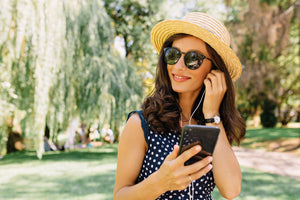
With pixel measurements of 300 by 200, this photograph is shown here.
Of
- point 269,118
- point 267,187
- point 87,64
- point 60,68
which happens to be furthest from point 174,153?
point 269,118

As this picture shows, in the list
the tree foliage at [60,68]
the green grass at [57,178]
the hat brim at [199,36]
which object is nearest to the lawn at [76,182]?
the green grass at [57,178]

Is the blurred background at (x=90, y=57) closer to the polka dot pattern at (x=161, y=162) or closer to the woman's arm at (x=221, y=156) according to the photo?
the woman's arm at (x=221, y=156)

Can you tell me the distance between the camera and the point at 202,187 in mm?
1653

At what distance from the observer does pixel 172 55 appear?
171 centimetres

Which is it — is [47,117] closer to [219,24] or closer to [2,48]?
[2,48]

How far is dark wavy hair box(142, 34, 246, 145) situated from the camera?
5.50ft

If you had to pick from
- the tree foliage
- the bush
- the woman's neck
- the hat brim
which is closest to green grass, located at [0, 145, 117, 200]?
the tree foliage

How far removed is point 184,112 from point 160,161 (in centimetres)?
42

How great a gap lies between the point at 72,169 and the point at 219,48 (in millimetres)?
→ 7137

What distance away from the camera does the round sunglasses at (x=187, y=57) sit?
169cm

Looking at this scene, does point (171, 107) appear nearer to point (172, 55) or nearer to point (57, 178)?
point (172, 55)

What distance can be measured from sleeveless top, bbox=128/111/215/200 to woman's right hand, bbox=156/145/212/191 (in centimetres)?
27

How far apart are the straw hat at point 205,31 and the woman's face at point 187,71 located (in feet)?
0.17

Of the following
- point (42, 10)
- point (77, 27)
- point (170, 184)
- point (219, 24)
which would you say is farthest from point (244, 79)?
point (170, 184)
